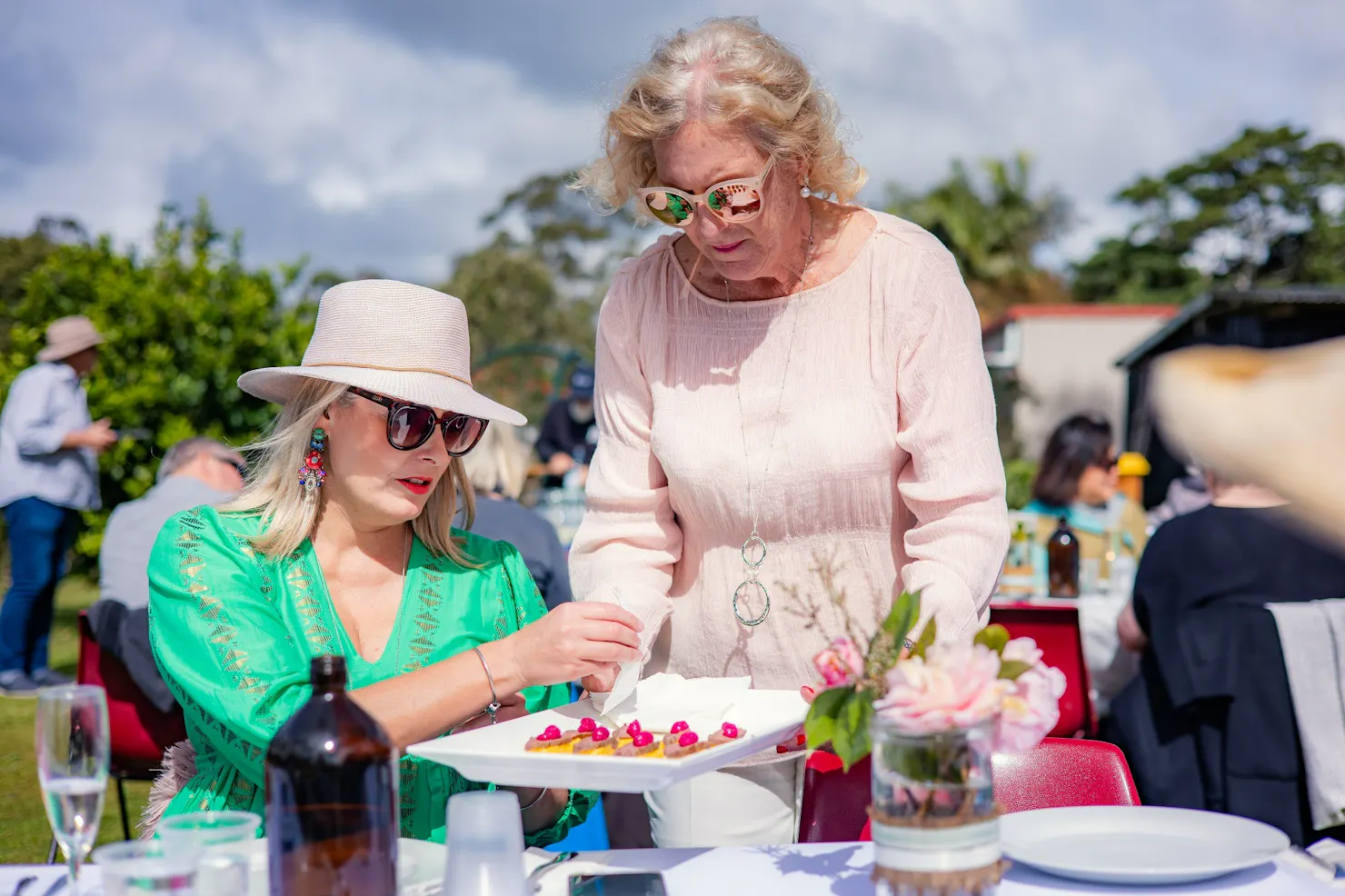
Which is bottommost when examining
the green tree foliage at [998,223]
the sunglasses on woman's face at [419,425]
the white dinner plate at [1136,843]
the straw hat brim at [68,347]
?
the white dinner plate at [1136,843]

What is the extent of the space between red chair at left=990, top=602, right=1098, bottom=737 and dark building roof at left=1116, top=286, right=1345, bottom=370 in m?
14.6

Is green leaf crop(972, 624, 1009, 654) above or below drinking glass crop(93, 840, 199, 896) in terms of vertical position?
above

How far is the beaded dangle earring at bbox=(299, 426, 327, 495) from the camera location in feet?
7.31

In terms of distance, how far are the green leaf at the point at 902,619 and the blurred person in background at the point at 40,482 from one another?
23.6 ft

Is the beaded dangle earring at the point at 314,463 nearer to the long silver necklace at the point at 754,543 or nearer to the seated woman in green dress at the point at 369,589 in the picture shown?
the seated woman in green dress at the point at 369,589

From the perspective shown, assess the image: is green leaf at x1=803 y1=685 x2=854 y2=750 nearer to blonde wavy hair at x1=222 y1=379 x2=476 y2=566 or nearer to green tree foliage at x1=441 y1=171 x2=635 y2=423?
blonde wavy hair at x1=222 y1=379 x2=476 y2=566

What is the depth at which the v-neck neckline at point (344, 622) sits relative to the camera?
2.13m

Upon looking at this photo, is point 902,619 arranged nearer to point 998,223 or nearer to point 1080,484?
Result: point 1080,484

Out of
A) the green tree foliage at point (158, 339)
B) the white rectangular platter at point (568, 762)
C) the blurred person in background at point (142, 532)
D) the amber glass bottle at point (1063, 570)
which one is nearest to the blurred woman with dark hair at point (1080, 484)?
the amber glass bottle at point (1063, 570)

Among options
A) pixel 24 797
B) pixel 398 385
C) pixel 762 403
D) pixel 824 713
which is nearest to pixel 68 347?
pixel 24 797

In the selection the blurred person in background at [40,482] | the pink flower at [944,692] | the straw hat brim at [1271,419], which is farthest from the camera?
the blurred person in background at [40,482]

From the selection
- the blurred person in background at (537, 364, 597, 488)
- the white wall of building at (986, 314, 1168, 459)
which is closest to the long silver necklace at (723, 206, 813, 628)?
the blurred person in background at (537, 364, 597, 488)

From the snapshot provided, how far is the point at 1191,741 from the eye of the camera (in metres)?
3.55

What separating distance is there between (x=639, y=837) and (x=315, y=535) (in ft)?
2.74
